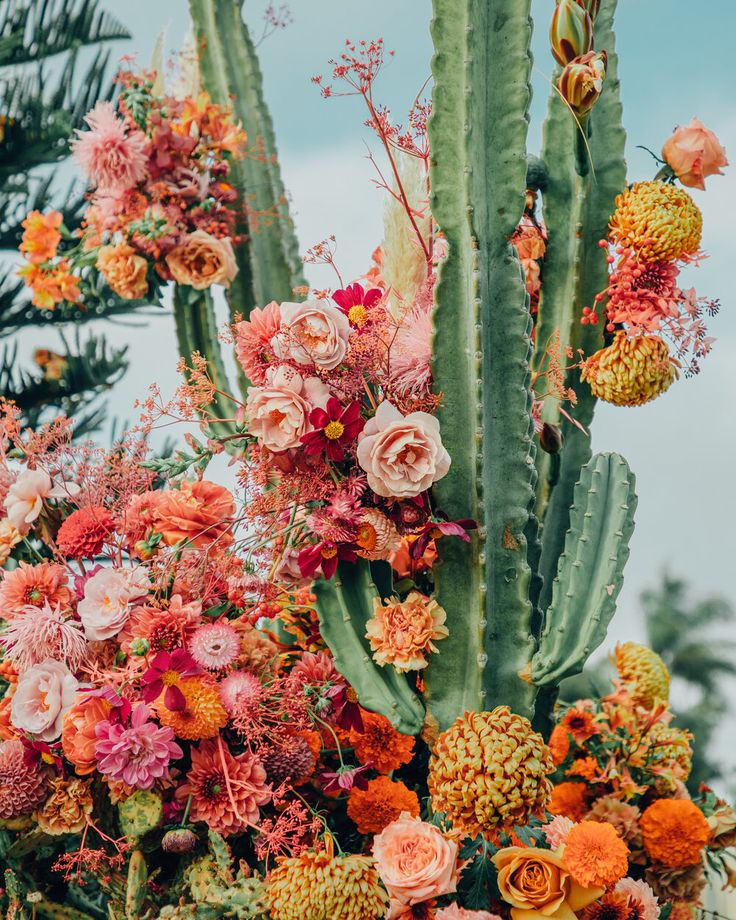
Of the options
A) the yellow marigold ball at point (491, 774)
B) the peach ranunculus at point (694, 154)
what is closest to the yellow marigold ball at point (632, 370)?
the peach ranunculus at point (694, 154)

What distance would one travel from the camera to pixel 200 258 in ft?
6.44

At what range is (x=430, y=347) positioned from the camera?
131cm

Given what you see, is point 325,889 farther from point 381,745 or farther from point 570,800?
point 570,800

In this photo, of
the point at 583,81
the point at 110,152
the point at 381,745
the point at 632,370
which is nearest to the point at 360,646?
the point at 381,745

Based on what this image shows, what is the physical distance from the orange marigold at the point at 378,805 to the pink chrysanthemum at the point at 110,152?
1.18 meters

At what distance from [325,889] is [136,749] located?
28 centimetres

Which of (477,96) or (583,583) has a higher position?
(477,96)

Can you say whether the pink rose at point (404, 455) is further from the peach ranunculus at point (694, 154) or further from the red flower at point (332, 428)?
the peach ranunculus at point (694, 154)

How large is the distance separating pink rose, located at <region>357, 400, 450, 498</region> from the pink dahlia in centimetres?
40

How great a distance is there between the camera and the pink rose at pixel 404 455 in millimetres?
1229

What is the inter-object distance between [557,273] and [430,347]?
361mm

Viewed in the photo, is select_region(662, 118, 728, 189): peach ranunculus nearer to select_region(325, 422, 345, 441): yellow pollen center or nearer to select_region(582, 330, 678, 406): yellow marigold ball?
select_region(582, 330, 678, 406): yellow marigold ball

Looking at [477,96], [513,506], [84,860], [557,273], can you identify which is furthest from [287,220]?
[84,860]

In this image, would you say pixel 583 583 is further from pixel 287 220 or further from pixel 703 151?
pixel 287 220
